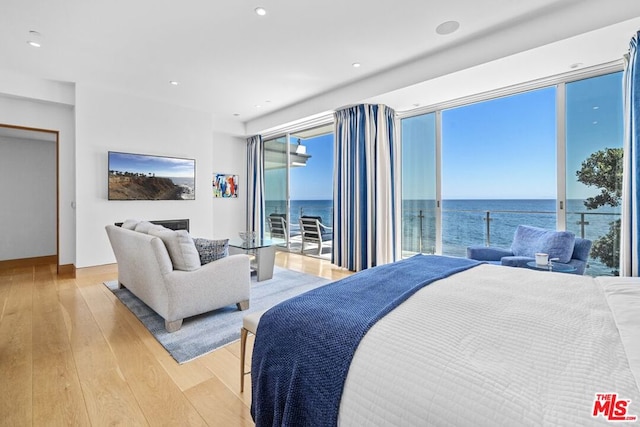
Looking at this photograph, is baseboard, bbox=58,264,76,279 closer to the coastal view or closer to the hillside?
the hillside

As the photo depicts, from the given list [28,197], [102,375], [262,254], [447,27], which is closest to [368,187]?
[262,254]

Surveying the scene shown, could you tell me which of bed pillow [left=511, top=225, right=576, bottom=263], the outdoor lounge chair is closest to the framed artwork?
the outdoor lounge chair

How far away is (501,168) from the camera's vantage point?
17.9ft

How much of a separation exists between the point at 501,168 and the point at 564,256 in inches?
123

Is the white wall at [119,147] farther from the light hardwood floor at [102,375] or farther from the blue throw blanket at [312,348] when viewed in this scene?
the blue throw blanket at [312,348]

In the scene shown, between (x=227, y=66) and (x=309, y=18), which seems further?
(x=227, y=66)

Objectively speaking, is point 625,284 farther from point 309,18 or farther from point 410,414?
point 309,18

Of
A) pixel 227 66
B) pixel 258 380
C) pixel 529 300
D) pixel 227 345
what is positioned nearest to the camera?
pixel 258 380

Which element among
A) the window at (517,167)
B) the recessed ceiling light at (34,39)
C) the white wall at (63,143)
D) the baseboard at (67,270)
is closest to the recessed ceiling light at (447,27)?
the window at (517,167)

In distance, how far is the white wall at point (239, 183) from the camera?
6586 mm

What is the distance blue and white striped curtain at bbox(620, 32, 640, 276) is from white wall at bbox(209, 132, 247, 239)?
6.39 m

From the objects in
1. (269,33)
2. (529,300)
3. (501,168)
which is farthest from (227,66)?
(501,168)

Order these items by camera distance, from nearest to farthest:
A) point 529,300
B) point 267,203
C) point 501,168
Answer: point 529,300, point 501,168, point 267,203

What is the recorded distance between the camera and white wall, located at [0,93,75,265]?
4.29 m
